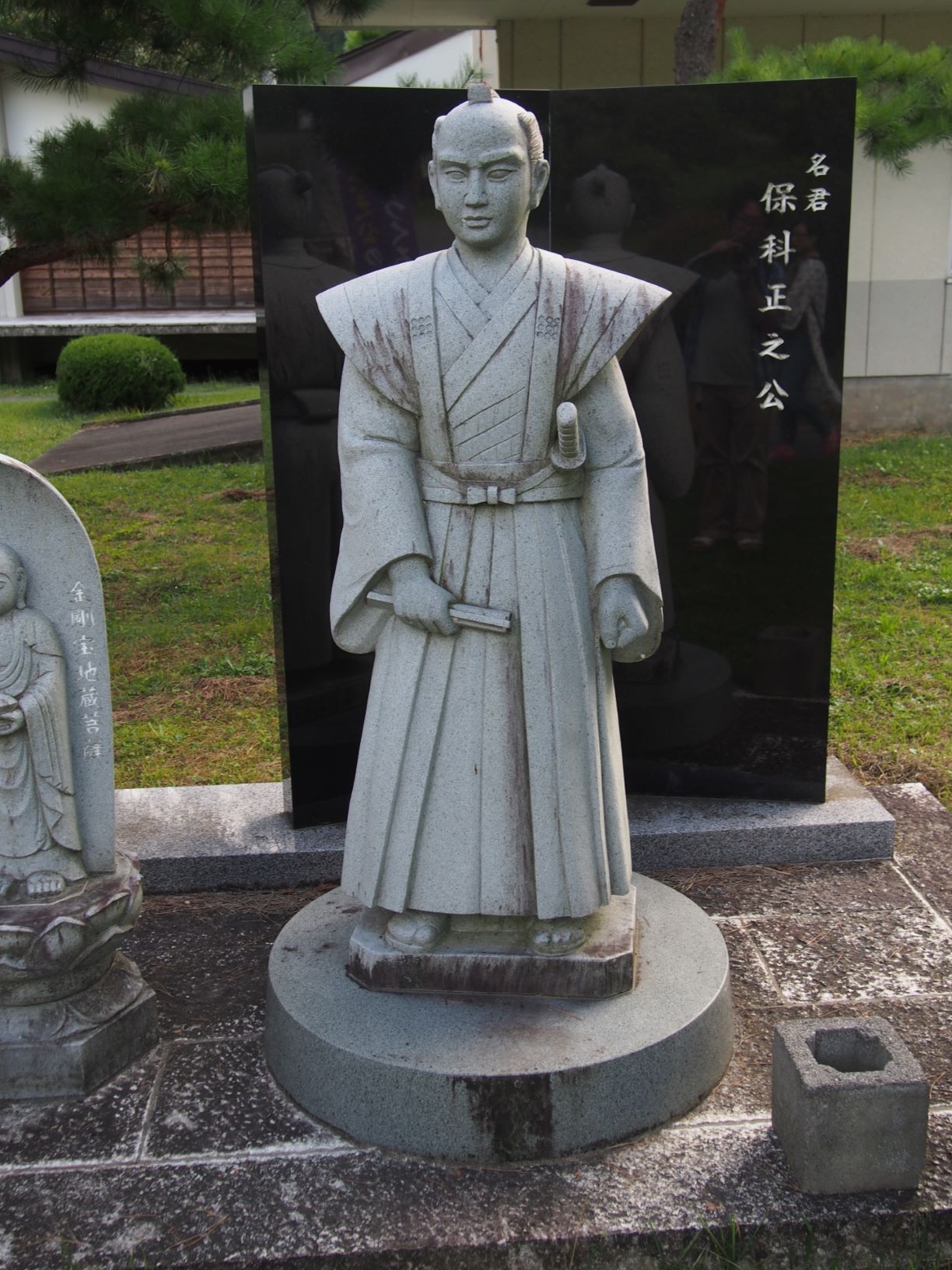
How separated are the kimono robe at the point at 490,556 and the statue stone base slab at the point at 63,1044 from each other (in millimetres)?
720

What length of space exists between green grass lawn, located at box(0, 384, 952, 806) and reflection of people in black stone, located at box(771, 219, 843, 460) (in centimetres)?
15

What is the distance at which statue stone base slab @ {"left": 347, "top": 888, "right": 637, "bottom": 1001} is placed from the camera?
124 inches

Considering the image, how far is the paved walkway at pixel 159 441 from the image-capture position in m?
11.4

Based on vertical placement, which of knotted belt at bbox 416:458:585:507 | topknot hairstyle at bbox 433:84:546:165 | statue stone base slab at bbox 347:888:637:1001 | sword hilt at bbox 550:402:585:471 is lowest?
statue stone base slab at bbox 347:888:637:1001

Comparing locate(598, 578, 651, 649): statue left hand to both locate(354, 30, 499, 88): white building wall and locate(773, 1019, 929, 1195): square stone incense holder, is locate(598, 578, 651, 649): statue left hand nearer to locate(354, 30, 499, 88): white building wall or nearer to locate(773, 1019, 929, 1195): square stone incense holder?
locate(773, 1019, 929, 1195): square stone incense holder

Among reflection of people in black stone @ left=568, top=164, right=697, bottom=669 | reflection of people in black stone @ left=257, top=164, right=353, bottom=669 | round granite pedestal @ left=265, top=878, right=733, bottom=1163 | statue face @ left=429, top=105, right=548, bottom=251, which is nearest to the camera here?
statue face @ left=429, top=105, right=548, bottom=251

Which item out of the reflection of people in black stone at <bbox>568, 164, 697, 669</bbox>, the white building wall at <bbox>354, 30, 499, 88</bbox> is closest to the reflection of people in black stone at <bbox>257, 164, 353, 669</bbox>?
the reflection of people in black stone at <bbox>568, 164, 697, 669</bbox>

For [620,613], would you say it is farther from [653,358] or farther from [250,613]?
[250,613]

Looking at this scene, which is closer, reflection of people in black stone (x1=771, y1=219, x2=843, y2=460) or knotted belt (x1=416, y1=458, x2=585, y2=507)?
knotted belt (x1=416, y1=458, x2=585, y2=507)

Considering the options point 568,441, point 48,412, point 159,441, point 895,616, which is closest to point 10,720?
point 568,441

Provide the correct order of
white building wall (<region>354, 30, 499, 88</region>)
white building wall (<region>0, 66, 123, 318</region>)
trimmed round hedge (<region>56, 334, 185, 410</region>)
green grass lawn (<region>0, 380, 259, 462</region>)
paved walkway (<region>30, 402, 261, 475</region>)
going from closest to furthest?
paved walkway (<region>30, 402, 261, 475</region>)
green grass lawn (<region>0, 380, 259, 462</region>)
white building wall (<region>354, 30, 499, 88</region>)
trimmed round hedge (<region>56, 334, 185, 410</region>)
white building wall (<region>0, 66, 123, 318</region>)

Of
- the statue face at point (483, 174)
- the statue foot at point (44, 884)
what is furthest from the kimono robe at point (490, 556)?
the statue foot at point (44, 884)

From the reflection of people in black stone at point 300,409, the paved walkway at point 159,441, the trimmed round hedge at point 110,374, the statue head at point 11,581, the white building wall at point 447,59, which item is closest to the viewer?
the statue head at point 11,581

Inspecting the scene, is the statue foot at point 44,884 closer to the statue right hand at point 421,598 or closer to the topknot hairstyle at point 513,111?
the statue right hand at point 421,598
